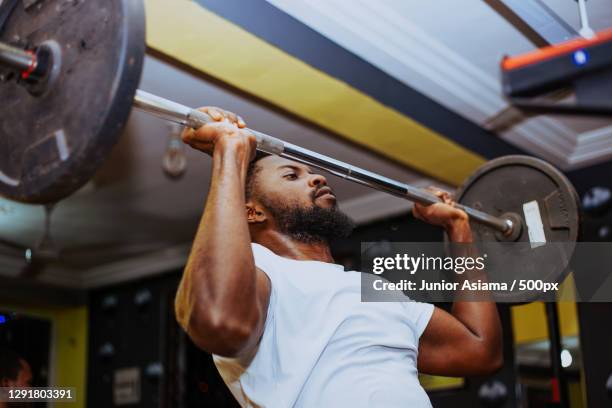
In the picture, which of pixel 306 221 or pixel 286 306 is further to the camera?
pixel 306 221

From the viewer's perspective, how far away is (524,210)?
2693mm

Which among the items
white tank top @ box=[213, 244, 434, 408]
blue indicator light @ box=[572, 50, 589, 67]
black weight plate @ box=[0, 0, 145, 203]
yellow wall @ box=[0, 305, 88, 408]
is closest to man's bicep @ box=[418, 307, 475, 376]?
white tank top @ box=[213, 244, 434, 408]

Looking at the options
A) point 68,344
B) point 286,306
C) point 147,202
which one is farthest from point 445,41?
point 68,344

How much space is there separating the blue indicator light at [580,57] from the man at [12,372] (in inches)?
105

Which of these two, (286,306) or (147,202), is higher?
(147,202)

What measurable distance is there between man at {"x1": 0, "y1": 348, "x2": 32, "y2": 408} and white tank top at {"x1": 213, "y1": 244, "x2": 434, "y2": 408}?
1950mm

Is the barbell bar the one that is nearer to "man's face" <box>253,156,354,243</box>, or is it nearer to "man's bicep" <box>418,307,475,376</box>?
"man's face" <box>253,156,354,243</box>

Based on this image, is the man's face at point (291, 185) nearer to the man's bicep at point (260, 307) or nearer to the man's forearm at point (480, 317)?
the man's bicep at point (260, 307)

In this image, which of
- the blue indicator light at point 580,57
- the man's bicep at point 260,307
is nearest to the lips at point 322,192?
the man's bicep at point 260,307

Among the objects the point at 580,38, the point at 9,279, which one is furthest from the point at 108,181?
the point at 580,38

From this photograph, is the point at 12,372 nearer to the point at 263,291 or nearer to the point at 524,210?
the point at 263,291

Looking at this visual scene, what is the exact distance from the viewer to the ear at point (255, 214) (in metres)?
2.10

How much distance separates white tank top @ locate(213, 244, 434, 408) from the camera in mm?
1687

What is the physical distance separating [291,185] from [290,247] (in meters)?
0.18
